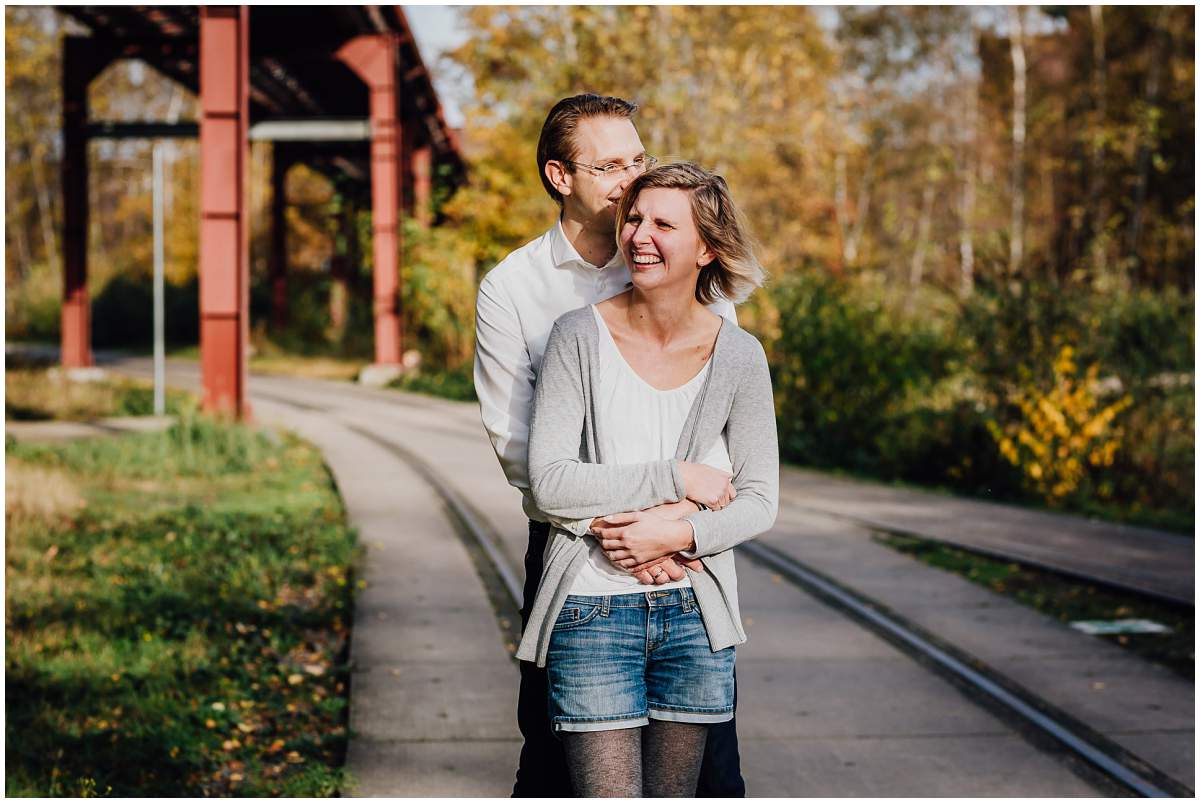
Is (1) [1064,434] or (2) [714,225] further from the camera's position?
(1) [1064,434]

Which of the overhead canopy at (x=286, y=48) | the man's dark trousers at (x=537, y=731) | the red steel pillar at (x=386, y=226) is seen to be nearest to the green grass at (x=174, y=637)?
the man's dark trousers at (x=537, y=731)

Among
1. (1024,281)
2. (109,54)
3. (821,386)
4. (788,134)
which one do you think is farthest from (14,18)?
(1024,281)

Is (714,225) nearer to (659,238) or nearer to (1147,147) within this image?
(659,238)

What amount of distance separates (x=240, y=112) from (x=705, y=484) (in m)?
13.9

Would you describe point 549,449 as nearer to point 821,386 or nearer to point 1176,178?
point 821,386

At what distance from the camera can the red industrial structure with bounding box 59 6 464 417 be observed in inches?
591

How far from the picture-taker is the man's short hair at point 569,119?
2.77 m

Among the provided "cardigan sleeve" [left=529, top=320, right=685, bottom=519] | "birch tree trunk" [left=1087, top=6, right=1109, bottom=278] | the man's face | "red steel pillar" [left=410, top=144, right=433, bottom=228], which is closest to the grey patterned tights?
"cardigan sleeve" [left=529, top=320, right=685, bottom=519]

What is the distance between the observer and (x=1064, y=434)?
39.2ft

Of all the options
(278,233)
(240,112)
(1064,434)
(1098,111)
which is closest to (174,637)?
(1064,434)

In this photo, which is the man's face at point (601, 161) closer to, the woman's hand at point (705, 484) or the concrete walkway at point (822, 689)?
the woman's hand at point (705, 484)

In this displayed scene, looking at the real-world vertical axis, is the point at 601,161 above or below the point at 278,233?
below

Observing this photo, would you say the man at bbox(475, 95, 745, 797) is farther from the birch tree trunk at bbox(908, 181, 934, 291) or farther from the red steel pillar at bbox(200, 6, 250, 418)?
the birch tree trunk at bbox(908, 181, 934, 291)

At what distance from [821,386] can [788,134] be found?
366 inches
